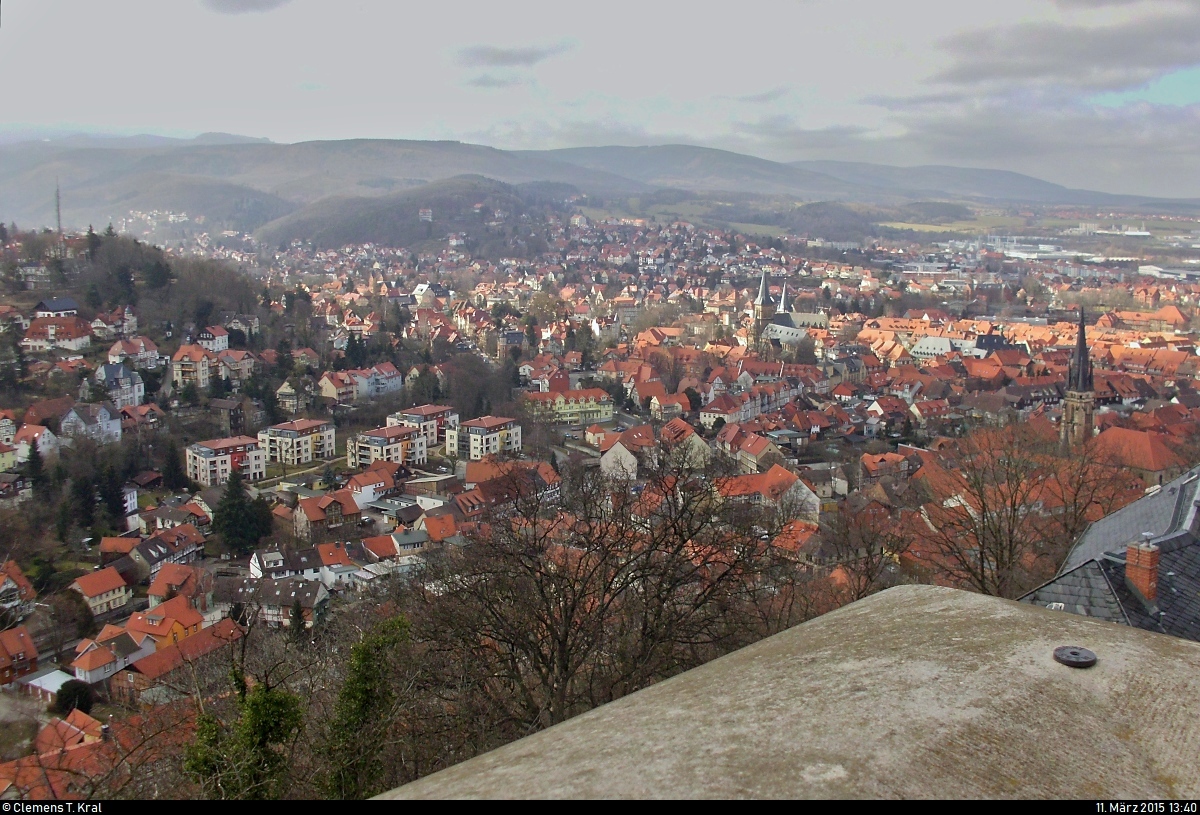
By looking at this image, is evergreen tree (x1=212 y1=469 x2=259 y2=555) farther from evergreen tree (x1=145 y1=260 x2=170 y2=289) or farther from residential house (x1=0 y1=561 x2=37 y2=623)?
evergreen tree (x1=145 y1=260 x2=170 y2=289)

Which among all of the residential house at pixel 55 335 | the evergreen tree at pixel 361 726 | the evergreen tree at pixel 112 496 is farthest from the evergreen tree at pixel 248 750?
the residential house at pixel 55 335

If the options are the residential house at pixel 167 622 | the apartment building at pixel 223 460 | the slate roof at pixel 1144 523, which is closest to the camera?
the slate roof at pixel 1144 523

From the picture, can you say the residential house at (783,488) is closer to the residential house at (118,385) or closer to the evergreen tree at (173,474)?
the evergreen tree at (173,474)

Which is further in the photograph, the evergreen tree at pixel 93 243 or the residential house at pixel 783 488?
the evergreen tree at pixel 93 243

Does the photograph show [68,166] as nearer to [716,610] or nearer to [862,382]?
[862,382]

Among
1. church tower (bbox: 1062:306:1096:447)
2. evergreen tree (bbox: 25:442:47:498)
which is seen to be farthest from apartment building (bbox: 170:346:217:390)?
church tower (bbox: 1062:306:1096:447)

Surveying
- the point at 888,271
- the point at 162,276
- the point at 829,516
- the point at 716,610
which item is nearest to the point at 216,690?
the point at 716,610
